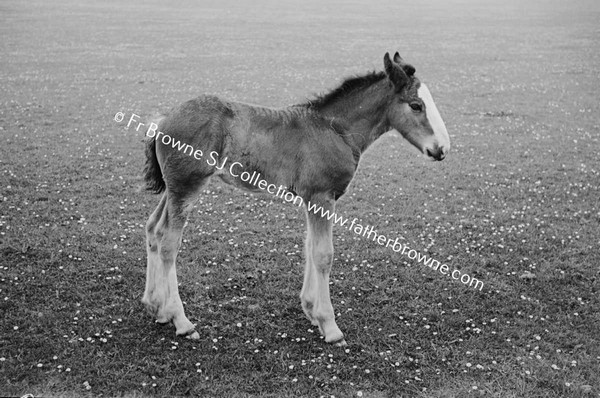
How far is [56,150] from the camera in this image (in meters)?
13.3

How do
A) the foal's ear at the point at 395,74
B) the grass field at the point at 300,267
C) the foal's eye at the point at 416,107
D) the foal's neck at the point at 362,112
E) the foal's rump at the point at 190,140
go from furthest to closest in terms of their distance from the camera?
the foal's neck at the point at 362,112 → the foal's eye at the point at 416,107 → the foal's ear at the point at 395,74 → the foal's rump at the point at 190,140 → the grass field at the point at 300,267

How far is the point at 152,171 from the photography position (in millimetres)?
6660

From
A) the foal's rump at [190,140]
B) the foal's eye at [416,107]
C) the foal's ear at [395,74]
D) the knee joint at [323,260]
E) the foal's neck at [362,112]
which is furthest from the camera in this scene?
the foal's neck at [362,112]

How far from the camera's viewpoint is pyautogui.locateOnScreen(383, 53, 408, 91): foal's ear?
6.26m

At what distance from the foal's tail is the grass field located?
163cm

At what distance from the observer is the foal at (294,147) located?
623 cm

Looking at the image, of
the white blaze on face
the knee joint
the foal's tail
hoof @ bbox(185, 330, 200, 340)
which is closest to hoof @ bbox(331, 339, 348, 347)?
the knee joint

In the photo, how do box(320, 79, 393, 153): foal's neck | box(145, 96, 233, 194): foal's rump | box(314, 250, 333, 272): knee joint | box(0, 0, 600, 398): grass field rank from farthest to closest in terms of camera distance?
box(320, 79, 393, 153): foal's neck, box(314, 250, 333, 272): knee joint, box(145, 96, 233, 194): foal's rump, box(0, 0, 600, 398): grass field

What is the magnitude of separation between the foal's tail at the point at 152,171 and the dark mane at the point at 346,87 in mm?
1880

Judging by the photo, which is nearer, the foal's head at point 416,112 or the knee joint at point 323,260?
the foal's head at point 416,112

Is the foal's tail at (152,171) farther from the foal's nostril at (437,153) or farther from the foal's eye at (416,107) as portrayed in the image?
the foal's nostril at (437,153)

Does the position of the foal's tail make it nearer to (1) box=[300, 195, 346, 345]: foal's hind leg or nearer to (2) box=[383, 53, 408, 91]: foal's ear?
(1) box=[300, 195, 346, 345]: foal's hind leg

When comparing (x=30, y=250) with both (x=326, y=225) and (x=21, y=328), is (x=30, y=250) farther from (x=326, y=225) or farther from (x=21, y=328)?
(x=326, y=225)

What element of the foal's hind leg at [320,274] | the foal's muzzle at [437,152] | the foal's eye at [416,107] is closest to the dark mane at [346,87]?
the foal's eye at [416,107]
